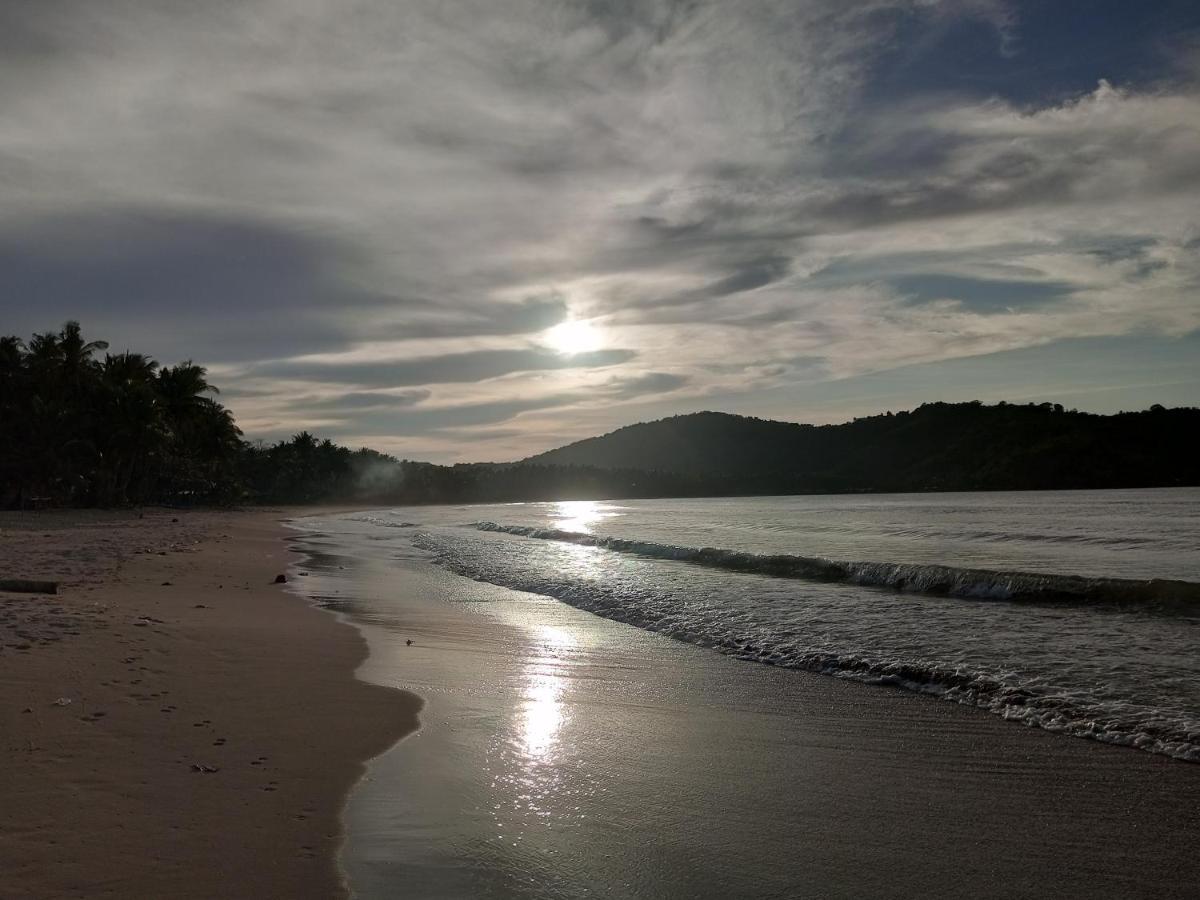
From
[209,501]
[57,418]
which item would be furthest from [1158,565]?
[209,501]

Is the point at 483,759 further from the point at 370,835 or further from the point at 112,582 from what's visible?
the point at 112,582

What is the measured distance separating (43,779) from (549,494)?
15520 centimetres

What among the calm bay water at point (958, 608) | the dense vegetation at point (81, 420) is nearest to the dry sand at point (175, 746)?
the calm bay water at point (958, 608)

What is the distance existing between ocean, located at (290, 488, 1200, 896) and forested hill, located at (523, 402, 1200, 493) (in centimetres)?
9246

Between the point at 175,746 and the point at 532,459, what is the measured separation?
195 m

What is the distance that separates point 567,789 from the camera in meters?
4.72

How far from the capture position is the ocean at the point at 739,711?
391cm

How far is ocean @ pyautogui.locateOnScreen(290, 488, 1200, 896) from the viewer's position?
391 centimetres

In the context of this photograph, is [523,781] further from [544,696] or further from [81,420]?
[81,420]

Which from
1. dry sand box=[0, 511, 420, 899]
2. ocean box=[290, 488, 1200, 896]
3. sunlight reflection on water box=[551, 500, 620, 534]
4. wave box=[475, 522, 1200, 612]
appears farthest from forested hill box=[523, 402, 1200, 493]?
dry sand box=[0, 511, 420, 899]

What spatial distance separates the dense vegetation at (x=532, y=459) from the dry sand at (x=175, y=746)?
159 ft

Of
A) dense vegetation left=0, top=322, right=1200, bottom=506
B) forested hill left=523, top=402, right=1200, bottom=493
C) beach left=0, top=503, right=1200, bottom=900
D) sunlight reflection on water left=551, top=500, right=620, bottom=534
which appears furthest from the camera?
forested hill left=523, top=402, right=1200, bottom=493

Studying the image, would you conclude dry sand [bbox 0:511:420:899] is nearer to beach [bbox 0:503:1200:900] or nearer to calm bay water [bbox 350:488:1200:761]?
beach [bbox 0:503:1200:900]

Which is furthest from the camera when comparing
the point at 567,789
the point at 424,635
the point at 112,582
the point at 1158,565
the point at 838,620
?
the point at 1158,565
